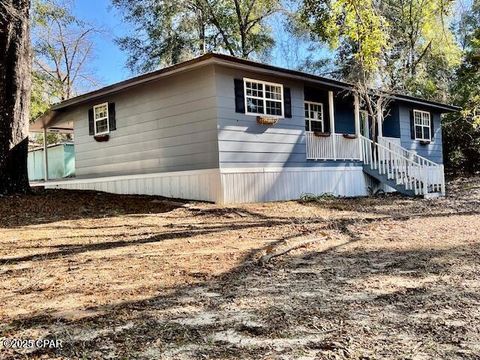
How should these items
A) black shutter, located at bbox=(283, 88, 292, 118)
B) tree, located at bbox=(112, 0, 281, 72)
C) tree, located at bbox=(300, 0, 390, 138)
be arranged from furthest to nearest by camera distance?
1. tree, located at bbox=(112, 0, 281, 72)
2. black shutter, located at bbox=(283, 88, 292, 118)
3. tree, located at bbox=(300, 0, 390, 138)

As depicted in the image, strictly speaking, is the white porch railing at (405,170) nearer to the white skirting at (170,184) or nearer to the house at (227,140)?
the house at (227,140)

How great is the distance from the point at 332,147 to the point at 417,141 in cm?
529

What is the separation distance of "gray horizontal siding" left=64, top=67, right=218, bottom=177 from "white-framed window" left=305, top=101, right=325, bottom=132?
4.24 m

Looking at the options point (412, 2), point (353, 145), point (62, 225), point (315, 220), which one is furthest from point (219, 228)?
point (412, 2)

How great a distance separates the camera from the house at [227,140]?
10.4m

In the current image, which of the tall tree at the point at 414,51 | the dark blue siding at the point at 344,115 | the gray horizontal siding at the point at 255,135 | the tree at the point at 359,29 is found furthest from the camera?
the tall tree at the point at 414,51

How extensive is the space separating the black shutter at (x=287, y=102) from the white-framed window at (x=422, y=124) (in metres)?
6.94

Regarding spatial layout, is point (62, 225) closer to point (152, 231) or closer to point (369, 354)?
point (152, 231)

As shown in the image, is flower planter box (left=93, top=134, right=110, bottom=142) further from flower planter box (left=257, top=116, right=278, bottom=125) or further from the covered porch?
the covered porch

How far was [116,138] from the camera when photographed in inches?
499

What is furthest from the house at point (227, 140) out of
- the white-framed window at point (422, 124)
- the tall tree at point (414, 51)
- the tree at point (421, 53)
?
the tree at point (421, 53)

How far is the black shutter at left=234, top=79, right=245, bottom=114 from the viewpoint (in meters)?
10.6

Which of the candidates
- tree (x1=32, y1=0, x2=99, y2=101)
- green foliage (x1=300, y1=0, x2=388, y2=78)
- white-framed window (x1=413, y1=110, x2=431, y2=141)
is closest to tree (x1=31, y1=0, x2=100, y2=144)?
tree (x1=32, y1=0, x2=99, y2=101)

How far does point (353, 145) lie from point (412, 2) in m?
11.7
